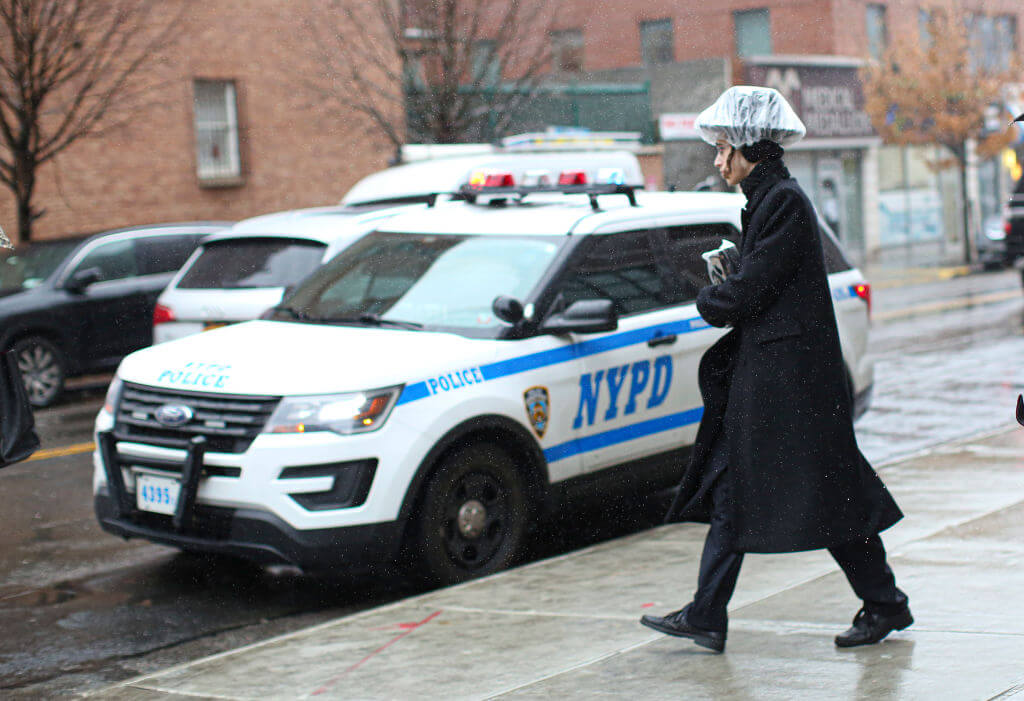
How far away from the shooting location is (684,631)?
15.9 feet

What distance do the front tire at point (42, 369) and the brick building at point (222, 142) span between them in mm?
6994

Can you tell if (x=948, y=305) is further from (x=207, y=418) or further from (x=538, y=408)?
(x=207, y=418)

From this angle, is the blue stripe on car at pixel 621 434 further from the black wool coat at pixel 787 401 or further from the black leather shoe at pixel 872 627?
the black leather shoe at pixel 872 627

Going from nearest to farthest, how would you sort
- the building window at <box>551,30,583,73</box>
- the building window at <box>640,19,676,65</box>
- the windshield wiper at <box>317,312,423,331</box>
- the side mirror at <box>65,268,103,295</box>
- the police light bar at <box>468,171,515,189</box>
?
the windshield wiper at <box>317,312,423,331</box>, the police light bar at <box>468,171,515,189</box>, the side mirror at <box>65,268,103,295</box>, the building window at <box>551,30,583,73</box>, the building window at <box>640,19,676,65</box>

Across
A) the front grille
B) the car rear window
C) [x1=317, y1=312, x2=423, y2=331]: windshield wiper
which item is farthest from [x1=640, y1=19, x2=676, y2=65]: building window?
the front grille

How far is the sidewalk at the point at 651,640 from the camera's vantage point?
177 inches

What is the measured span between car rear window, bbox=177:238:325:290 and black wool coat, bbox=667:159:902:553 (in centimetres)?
570

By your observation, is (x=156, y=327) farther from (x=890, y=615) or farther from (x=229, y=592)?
(x=890, y=615)

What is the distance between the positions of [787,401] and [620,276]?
2.63 metres

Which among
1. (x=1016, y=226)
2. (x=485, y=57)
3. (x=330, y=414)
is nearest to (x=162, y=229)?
(x=330, y=414)

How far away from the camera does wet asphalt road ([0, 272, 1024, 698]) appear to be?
5.68 meters

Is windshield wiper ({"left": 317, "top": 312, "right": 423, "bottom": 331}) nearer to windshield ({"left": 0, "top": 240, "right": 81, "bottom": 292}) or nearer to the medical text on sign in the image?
the medical text on sign

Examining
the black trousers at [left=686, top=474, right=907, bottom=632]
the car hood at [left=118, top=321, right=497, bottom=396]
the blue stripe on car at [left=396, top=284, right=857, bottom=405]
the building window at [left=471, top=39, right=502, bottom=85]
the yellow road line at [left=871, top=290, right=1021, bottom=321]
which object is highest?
the building window at [left=471, top=39, right=502, bottom=85]

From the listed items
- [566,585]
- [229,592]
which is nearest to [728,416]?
[566,585]
